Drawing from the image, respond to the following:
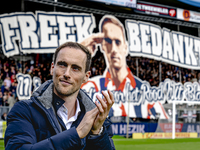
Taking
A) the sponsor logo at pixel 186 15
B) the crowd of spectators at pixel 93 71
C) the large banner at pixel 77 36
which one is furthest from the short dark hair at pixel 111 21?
the sponsor logo at pixel 186 15

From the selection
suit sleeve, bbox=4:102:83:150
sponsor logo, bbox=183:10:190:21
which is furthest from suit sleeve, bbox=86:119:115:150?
sponsor logo, bbox=183:10:190:21

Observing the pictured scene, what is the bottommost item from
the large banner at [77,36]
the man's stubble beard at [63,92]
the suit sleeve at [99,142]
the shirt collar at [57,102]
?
the suit sleeve at [99,142]

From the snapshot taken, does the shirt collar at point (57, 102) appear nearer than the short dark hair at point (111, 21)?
Yes

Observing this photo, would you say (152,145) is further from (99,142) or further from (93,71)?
(99,142)

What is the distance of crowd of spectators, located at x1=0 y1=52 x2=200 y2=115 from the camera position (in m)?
12.9

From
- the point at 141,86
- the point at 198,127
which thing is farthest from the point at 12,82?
the point at 198,127

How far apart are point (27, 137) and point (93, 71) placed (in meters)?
14.3

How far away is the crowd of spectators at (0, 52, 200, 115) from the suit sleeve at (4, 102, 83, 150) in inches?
421

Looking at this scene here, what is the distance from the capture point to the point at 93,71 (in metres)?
15.7

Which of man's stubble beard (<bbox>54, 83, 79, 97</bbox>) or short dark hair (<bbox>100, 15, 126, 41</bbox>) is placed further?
short dark hair (<bbox>100, 15, 126, 41</bbox>)

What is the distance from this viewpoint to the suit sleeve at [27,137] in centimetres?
134

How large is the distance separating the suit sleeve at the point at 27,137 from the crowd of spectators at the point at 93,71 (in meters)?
10.7

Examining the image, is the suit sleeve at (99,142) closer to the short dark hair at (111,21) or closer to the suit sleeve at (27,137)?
the suit sleeve at (27,137)

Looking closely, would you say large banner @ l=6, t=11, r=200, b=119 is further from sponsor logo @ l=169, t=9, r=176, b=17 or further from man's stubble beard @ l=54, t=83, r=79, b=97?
man's stubble beard @ l=54, t=83, r=79, b=97
